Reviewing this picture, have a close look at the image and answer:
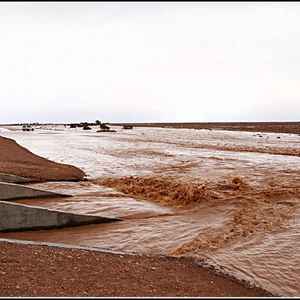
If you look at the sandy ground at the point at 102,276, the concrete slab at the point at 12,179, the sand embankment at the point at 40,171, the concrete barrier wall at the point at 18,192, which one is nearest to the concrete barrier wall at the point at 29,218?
the sandy ground at the point at 102,276

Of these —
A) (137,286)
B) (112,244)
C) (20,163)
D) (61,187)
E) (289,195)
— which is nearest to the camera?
(137,286)

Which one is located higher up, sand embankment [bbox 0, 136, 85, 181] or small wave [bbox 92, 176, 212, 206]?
sand embankment [bbox 0, 136, 85, 181]

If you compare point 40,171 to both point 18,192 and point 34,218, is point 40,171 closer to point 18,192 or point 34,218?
point 18,192

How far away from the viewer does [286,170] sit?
19125 millimetres

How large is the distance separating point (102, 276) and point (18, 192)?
25.7 feet

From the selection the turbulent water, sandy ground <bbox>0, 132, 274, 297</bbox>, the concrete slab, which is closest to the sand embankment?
the concrete slab

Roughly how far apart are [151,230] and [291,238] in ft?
12.4

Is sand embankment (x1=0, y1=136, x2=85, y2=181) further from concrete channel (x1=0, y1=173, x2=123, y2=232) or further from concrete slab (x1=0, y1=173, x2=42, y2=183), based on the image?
concrete channel (x1=0, y1=173, x2=123, y2=232)

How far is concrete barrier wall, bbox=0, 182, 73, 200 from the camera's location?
1191 centimetres

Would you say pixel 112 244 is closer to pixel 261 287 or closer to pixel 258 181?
pixel 261 287

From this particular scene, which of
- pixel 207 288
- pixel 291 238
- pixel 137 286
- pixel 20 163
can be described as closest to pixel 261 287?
pixel 207 288

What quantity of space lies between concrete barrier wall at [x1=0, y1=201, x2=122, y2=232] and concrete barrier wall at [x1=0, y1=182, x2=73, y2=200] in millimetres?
3356

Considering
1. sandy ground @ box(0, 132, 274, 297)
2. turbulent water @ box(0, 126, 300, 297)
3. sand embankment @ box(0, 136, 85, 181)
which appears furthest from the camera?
sand embankment @ box(0, 136, 85, 181)

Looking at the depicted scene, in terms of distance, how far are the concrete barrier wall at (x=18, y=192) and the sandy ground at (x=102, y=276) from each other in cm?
567
